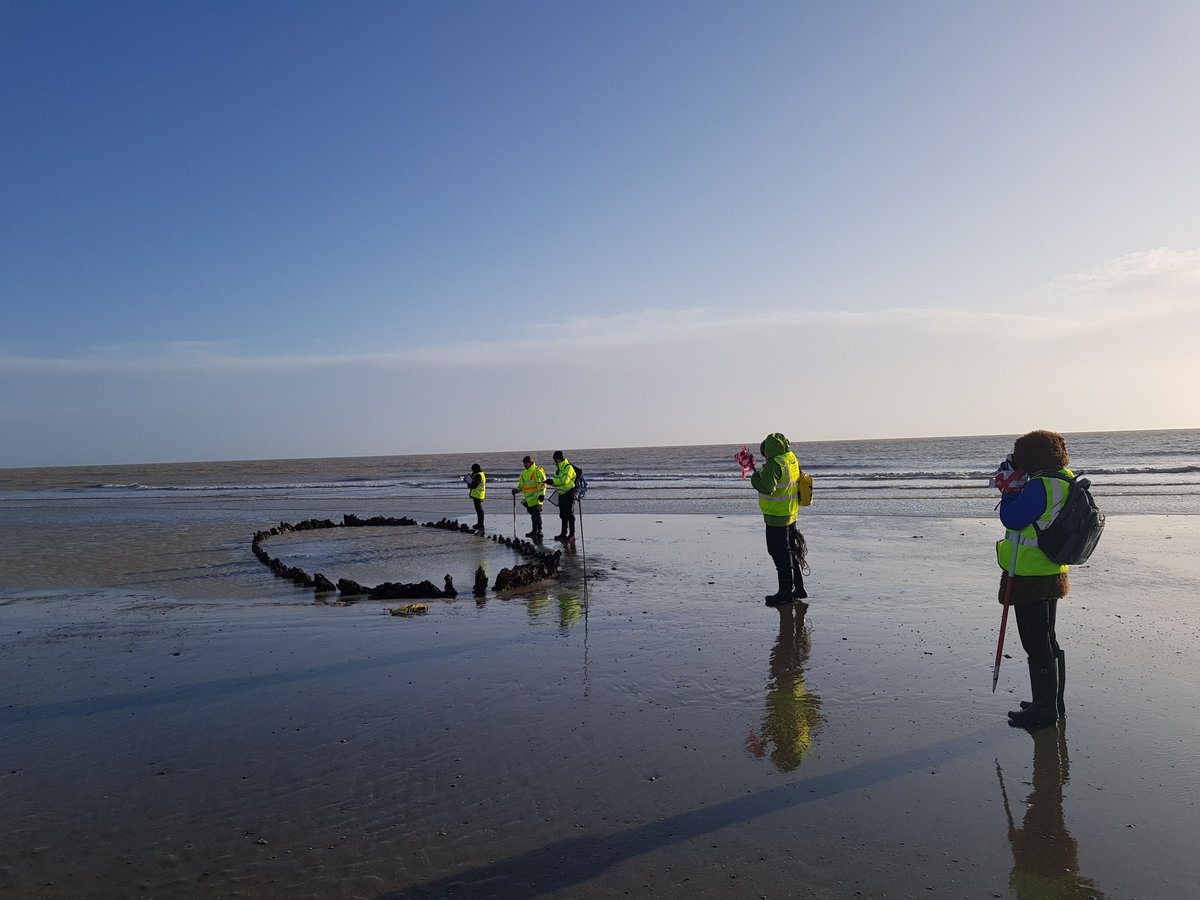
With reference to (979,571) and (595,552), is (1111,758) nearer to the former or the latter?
(979,571)

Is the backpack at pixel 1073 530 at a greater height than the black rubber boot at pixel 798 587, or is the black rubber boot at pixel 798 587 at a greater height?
the backpack at pixel 1073 530

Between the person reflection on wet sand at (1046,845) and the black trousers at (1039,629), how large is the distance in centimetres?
75

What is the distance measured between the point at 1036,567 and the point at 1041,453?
2.61 ft

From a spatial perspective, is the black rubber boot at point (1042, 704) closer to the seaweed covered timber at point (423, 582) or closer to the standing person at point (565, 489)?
the seaweed covered timber at point (423, 582)

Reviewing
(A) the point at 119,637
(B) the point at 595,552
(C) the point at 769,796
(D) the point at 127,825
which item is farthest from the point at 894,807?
(B) the point at 595,552

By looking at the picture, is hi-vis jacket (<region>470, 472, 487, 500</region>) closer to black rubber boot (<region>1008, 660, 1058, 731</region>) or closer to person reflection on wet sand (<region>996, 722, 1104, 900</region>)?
black rubber boot (<region>1008, 660, 1058, 731</region>)

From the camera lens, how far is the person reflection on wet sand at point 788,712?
4863mm

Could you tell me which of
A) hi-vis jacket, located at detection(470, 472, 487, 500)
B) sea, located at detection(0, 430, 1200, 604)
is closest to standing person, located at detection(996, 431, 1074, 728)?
sea, located at detection(0, 430, 1200, 604)

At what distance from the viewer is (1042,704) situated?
5230mm

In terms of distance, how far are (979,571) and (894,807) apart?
8497 millimetres

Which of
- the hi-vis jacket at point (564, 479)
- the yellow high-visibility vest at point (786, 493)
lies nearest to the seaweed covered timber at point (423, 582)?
the hi-vis jacket at point (564, 479)

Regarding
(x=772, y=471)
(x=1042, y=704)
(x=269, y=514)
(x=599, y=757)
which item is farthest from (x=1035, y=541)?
Answer: (x=269, y=514)

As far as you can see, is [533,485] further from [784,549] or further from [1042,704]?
[1042,704]

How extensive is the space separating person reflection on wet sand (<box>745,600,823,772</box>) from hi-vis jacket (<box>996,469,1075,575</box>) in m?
1.75
